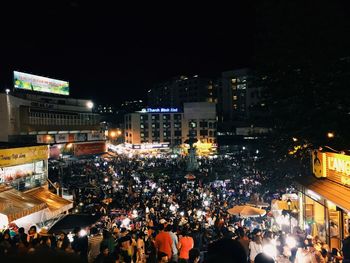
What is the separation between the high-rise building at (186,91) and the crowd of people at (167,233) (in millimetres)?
77281

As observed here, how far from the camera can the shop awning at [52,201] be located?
551 inches

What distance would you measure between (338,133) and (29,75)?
38.7m

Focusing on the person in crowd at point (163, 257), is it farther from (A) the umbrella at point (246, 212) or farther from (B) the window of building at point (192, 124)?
(B) the window of building at point (192, 124)

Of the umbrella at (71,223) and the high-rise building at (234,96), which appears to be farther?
the high-rise building at (234,96)

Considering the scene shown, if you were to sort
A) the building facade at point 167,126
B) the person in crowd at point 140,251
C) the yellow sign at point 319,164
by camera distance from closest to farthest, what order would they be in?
the person in crowd at point 140,251 → the yellow sign at point 319,164 → the building facade at point 167,126

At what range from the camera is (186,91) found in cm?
11150

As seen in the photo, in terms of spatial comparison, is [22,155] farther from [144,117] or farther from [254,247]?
[144,117]

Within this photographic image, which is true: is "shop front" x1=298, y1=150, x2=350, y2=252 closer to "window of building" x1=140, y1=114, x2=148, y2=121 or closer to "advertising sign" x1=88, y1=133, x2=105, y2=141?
"advertising sign" x1=88, y1=133, x2=105, y2=141

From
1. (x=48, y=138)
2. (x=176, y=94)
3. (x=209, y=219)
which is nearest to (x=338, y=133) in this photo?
(x=209, y=219)

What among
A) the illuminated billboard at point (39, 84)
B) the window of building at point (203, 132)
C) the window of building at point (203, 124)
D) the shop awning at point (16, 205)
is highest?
the illuminated billboard at point (39, 84)

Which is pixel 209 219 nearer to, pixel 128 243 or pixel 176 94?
pixel 128 243

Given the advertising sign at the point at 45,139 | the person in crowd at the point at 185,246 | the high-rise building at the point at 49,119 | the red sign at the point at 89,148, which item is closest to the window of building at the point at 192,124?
the high-rise building at the point at 49,119

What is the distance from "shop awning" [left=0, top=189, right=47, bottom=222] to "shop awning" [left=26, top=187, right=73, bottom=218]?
0.90 meters

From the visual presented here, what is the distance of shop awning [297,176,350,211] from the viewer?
8.47 metres
